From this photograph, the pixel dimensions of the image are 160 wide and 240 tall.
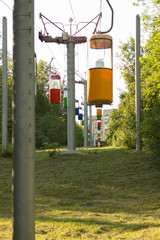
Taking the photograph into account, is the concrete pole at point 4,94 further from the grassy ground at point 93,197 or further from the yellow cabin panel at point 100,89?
the yellow cabin panel at point 100,89

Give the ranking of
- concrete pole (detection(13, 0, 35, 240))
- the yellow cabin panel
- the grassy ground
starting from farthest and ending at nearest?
the yellow cabin panel → the grassy ground → concrete pole (detection(13, 0, 35, 240))

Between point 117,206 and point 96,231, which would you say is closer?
point 96,231

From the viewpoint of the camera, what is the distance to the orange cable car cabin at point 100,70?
821 centimetres

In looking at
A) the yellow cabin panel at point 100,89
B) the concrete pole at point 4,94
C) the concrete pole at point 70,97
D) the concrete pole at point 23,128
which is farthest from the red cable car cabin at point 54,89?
the concrete pole at point 23,128

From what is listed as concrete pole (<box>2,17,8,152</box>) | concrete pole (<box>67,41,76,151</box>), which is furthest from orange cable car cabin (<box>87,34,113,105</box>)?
concrete pole (<box>2,17,8,152</box>)

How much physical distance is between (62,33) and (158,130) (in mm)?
6666

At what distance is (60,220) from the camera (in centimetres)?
751

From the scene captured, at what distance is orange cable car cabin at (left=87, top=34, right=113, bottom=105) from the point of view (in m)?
8.21

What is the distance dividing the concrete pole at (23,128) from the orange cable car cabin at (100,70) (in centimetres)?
374

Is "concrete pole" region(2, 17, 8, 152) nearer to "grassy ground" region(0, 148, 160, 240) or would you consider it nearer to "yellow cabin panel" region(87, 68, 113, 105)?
"grassy ground" region(0, 148, 160, 240)

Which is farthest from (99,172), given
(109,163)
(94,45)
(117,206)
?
(94,45)

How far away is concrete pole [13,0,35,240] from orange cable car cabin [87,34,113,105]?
12.3ft

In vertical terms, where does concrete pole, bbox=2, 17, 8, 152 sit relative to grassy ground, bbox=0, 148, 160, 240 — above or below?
A: above

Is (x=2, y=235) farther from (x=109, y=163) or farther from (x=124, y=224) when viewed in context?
(x=109, y=163)
